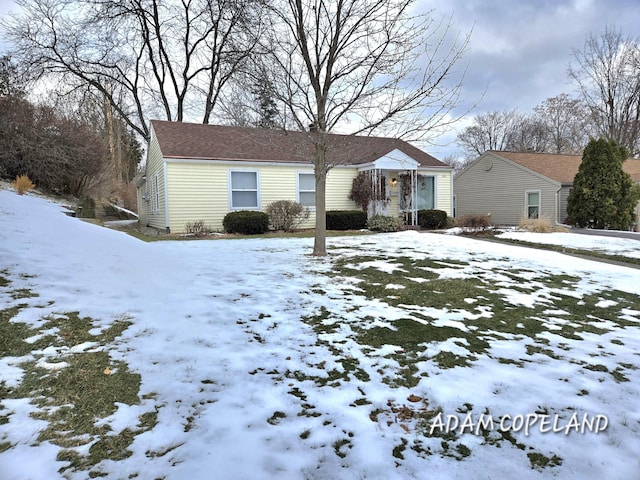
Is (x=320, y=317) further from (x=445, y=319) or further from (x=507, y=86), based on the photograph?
(x=507, y=86)

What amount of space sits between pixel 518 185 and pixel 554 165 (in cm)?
286

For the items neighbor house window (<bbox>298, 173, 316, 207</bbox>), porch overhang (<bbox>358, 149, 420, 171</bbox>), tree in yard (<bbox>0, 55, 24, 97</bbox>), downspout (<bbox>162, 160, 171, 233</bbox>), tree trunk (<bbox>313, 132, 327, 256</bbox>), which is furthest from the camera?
tree in yard (<bbox>0, 55, 24, 97</bbox>)

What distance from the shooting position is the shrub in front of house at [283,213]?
44.8 ft

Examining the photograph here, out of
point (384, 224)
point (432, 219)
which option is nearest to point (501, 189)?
point (432, 219)

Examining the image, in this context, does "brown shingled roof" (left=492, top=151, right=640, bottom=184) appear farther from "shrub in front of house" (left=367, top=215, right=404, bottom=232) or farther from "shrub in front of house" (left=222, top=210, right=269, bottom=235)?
"shrub in front of house" (left=222, top=210, right=269, bottom=235)

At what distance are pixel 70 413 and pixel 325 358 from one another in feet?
5.66

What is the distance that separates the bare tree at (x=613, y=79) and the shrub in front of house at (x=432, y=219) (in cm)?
1583

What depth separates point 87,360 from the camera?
2645 millimetres

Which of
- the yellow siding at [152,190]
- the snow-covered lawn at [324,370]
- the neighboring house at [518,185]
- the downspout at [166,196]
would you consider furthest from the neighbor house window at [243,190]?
the neighboring house at [518,185]

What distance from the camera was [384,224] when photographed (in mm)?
14289

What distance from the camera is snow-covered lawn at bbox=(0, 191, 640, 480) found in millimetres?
1831

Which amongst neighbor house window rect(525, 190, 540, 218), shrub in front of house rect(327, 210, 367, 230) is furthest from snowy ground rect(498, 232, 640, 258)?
neighbor house window rect(525, 190, 540, 218)

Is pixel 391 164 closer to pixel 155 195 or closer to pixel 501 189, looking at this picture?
pixel 155 195

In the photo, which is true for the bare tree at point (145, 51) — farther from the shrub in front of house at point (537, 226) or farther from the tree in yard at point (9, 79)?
the shrub in front of house at point (537, 226)
